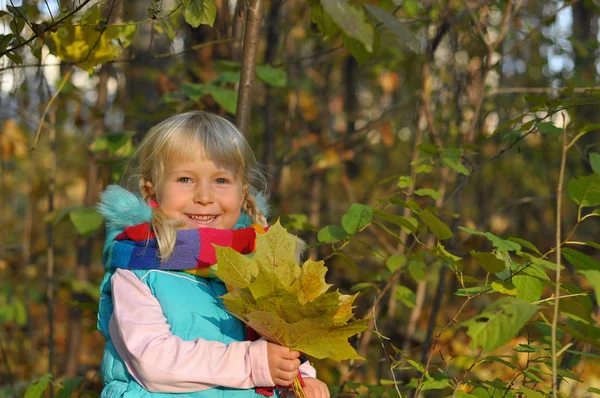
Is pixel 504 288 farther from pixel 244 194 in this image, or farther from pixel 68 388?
pixel 68 388

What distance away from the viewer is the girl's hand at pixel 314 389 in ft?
5.99

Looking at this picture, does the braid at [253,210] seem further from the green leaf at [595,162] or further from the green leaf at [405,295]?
the green leaf at [595,162]

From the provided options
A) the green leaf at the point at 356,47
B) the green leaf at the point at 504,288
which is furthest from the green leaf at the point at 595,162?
the green leaf at the point at 356,47

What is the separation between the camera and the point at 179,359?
167cm

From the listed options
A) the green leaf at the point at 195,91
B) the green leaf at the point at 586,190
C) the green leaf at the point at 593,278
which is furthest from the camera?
the green leaf at the point at 195,91

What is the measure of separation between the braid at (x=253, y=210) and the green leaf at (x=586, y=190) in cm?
91

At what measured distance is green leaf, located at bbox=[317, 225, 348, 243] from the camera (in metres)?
2.04

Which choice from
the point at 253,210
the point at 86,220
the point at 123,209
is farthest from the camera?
the point at 86,220

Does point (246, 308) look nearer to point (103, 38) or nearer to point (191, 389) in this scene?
point (191, 389)

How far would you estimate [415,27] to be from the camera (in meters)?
3.27

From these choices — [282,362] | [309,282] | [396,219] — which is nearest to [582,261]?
[396,219]

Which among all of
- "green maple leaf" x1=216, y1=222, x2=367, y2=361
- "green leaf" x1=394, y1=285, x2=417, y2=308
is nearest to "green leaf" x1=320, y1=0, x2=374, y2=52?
"green maple leaf" x1=216, y1=222, x2=367, y2=361

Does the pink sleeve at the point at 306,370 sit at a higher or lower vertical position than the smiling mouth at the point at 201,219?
lower

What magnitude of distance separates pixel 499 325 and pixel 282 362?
22.0 inches
